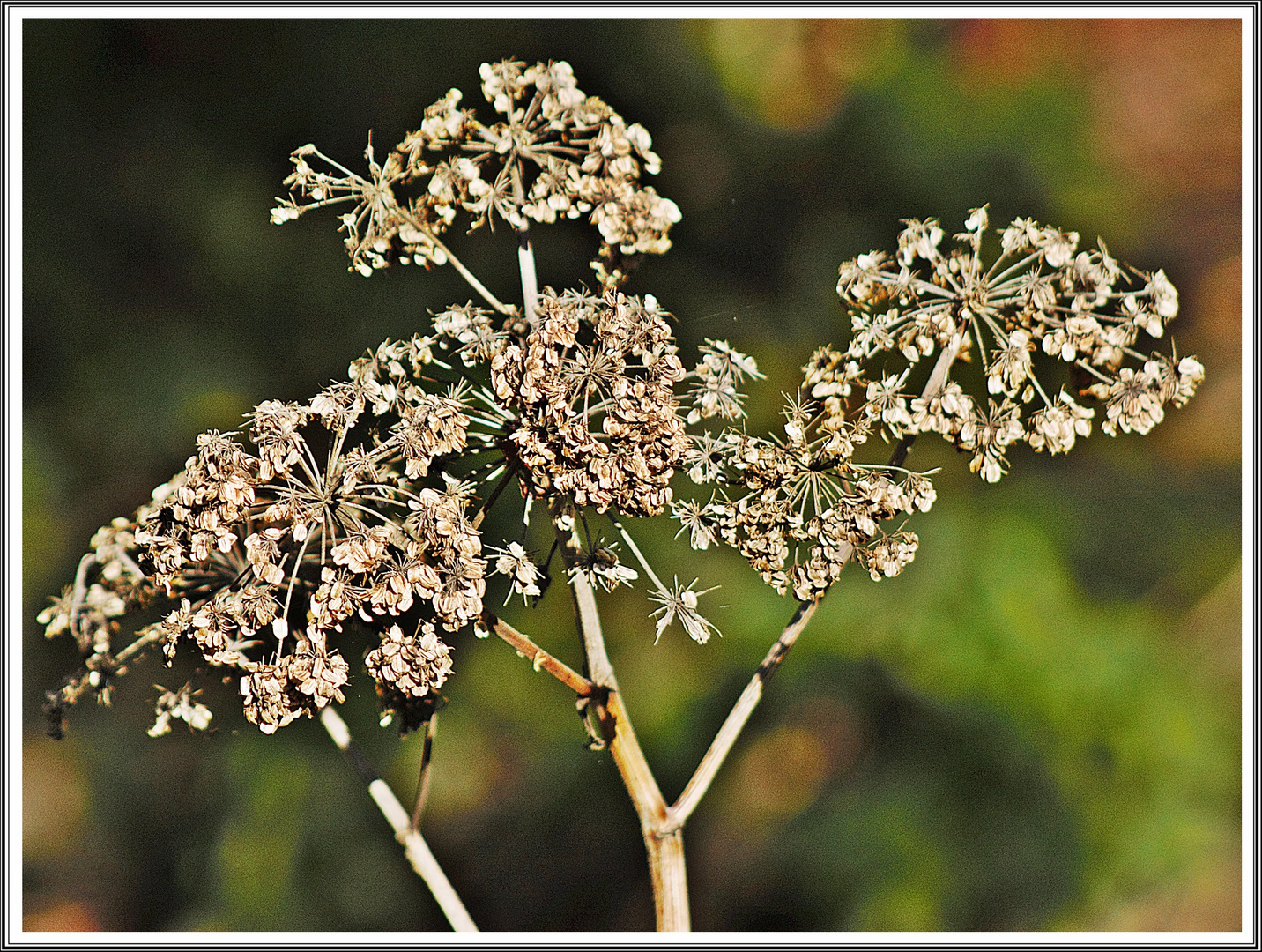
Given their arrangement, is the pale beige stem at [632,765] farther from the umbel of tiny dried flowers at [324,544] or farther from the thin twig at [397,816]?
the thin twig at [397,816]

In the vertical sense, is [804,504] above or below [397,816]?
above

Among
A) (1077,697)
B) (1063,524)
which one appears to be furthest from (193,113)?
(1077,697)

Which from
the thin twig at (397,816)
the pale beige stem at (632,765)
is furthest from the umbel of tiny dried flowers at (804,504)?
the thin twig at (397,816)

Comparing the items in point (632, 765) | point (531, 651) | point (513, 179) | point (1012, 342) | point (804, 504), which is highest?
point (513, 179)

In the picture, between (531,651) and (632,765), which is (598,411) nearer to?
(531,651)

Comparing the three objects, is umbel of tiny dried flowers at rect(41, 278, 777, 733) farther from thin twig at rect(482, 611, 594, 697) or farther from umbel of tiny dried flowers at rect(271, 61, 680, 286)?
umbel of tiny dried flowers at rect(271, 61, 680, 286)

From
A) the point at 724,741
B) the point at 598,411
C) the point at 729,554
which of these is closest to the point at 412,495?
the point at 598,411

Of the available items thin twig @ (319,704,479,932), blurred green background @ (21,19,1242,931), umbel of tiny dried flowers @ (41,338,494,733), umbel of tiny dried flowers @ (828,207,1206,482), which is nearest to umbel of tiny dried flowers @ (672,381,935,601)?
umbel of tiny dried flowers @ (828,207,1206,482)
